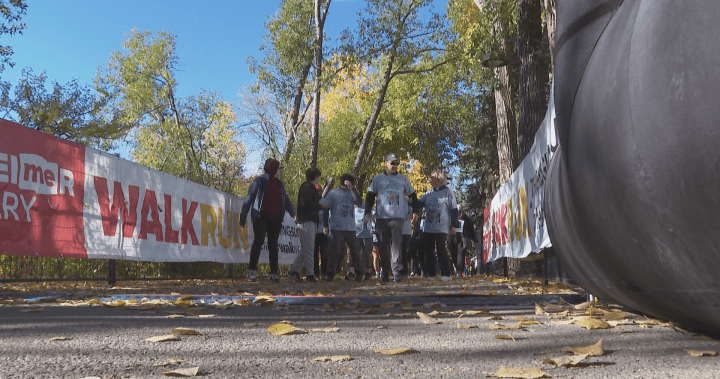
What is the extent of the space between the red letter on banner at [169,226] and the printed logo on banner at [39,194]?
2.18 metres

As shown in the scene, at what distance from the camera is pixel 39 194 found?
27.8ft

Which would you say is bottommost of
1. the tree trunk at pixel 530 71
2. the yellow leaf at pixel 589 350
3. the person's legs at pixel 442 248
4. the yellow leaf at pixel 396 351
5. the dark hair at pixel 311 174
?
the yellow leaf at pixel 396 351

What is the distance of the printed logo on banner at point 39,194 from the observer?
A: 8.03 m

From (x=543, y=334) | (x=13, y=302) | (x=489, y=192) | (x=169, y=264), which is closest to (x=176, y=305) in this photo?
(x=13, y=302)

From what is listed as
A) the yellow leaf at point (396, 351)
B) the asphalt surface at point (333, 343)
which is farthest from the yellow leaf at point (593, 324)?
the yellow leaf at point (396, 351)

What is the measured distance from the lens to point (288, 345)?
363cm

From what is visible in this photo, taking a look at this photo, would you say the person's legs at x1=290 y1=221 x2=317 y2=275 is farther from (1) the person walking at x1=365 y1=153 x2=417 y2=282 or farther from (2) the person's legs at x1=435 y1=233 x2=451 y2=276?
(2) the person's legs at x1=435 y1=233 x2=451 y2=276

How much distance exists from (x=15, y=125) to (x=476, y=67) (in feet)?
50.7

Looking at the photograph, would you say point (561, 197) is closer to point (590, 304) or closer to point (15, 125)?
point (590, 304)

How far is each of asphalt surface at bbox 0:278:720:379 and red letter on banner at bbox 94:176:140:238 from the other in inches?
149

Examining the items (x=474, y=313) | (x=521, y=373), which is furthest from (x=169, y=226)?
(x=521, y=373)

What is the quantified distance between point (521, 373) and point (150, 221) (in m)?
9.10

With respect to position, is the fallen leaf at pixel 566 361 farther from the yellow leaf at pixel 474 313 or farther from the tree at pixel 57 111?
the tree at pixel 57 111

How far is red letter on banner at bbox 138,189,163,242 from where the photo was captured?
10625 millimetres
